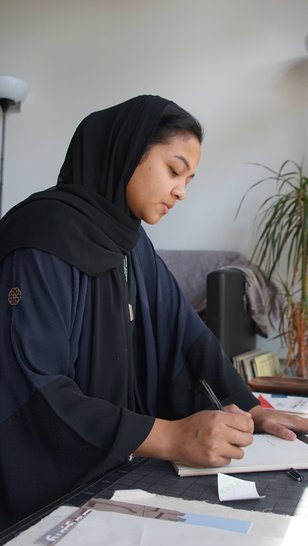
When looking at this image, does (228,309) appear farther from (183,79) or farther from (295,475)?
(295,475)

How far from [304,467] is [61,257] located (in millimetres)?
501

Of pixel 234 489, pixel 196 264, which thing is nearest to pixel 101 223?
pixel 234 489

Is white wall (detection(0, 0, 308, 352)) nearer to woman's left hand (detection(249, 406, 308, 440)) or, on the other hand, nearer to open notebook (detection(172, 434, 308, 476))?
woman's left hand (detection(249, 406, 308, 440))

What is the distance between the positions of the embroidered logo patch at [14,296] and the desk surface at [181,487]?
0.97 ft

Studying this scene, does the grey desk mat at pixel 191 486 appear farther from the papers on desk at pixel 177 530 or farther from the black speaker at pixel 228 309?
the black speaker at pixel 228 309

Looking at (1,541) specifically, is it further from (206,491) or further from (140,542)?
(206,491)

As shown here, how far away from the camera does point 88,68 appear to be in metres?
3.84

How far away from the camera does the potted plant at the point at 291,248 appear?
2.72 m

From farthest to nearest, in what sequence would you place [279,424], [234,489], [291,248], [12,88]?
1. [12,88]
2. [291,248]
3. [279,424]
4. [234,489]

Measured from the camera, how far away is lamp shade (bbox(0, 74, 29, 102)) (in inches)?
146

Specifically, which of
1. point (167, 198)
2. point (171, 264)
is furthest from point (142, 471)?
point (171, 264)

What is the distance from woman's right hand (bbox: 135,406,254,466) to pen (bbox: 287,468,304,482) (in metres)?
0.07

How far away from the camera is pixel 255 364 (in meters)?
2.76

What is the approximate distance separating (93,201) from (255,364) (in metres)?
1.83
